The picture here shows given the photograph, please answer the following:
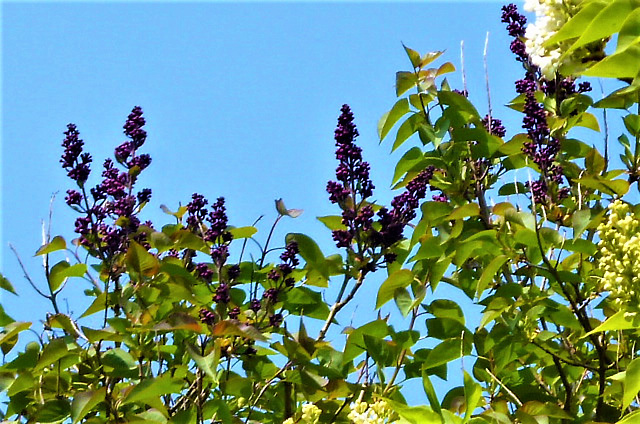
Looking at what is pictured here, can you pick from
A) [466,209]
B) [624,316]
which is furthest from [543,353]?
[624,316]

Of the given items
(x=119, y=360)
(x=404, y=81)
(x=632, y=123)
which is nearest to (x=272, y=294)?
(x=119, y=360)

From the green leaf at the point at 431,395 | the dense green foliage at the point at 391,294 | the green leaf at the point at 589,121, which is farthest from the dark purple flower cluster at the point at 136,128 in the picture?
the green leaf at the point at 431,395

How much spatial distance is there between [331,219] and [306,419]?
0.67m

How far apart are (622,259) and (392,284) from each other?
82 cm

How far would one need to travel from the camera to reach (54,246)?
2.61 m

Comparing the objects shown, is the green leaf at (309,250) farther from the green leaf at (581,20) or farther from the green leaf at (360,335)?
the green leaf at (581,20)

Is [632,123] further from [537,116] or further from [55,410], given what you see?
[55,410]

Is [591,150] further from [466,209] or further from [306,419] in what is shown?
[306,419]

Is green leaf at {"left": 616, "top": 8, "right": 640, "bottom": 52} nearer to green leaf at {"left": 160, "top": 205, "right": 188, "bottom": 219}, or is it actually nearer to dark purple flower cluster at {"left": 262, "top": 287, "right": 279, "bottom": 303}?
dark purple flower cluster at {"left": 262, "top": 287, "right": 279, "bottom": 303}

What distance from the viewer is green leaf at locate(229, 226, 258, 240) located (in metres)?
2.76

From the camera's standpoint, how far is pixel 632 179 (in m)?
2.63

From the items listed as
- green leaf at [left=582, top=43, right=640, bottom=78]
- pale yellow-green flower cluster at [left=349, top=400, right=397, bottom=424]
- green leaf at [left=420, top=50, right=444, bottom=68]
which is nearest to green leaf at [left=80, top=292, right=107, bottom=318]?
pale yellow-green flower cluster at [left=349, top=400, right=397, bottom=424]

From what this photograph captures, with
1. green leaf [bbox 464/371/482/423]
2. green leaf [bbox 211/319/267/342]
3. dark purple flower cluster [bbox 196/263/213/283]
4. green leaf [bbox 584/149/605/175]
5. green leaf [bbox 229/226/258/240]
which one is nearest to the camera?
green leaf [bbox 464/371/482/423]

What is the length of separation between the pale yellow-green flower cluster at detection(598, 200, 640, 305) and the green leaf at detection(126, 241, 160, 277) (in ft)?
3.85
